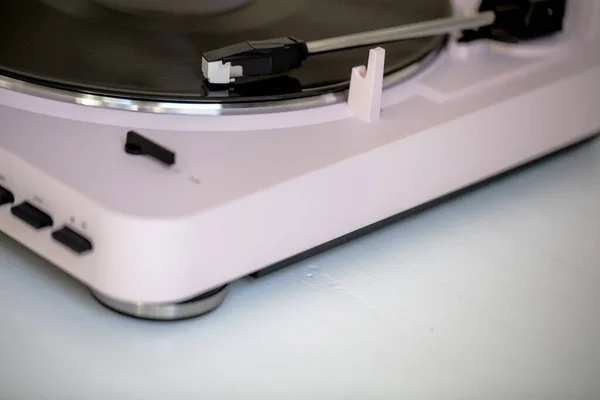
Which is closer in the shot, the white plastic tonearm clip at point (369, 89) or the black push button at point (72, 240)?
the black push button at point (72, 240)

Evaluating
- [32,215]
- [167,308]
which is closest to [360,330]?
[167,308]

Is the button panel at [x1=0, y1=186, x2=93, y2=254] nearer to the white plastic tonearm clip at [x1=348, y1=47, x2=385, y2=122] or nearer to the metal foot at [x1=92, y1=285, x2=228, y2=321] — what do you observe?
the metal foot at [x1=92, y1=285, x2=228, y2=321]

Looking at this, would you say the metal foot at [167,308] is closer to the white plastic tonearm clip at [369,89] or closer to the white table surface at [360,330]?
the white table surface at [360,330]

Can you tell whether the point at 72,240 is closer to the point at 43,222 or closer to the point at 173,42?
the point at 43,222

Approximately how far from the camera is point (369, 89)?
2.24 ft

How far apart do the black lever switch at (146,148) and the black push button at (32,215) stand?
0.07 m

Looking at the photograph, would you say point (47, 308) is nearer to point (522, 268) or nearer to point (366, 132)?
point (366, 132)

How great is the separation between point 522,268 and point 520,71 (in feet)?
0.61

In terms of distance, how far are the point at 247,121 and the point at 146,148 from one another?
9 centimetres

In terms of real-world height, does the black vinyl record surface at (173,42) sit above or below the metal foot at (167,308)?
above

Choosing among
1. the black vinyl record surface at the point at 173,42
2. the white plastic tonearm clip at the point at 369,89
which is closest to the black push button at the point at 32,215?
the black vinyl record surface at the point at 173,42

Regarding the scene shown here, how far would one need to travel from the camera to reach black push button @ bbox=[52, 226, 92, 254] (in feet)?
1.87

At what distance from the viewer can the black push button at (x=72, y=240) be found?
22.4 inches

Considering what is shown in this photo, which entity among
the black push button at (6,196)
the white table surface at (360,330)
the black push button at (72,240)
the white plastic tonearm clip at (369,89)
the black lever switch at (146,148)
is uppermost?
the white plastic tonearm clip at (369,89)
